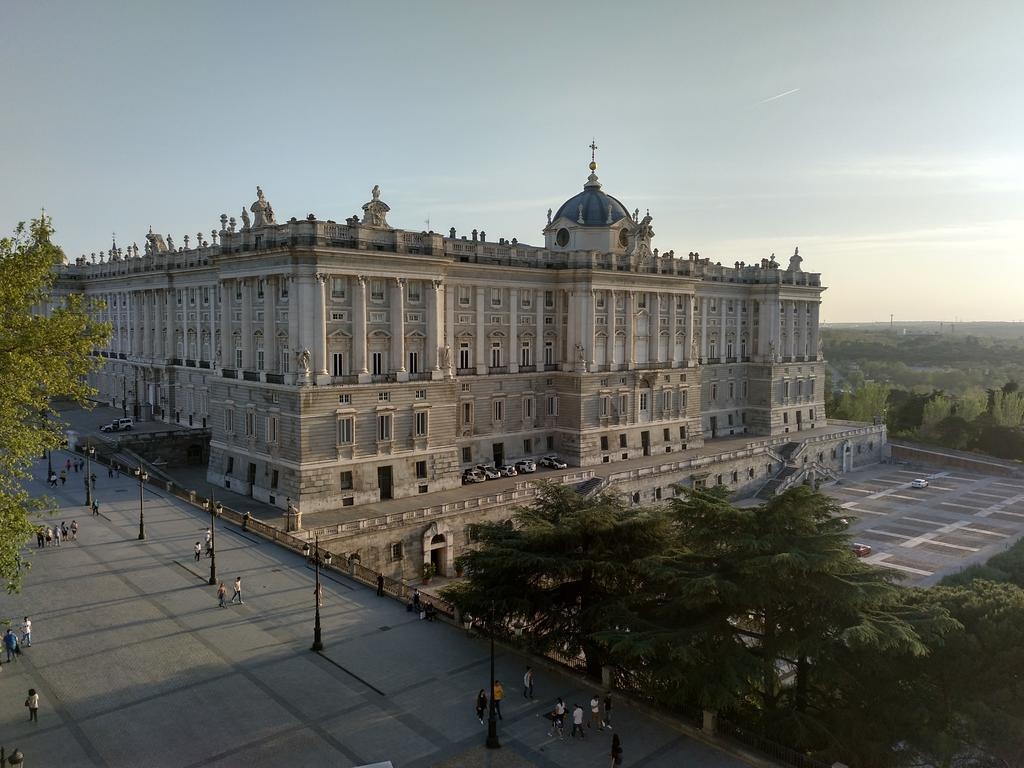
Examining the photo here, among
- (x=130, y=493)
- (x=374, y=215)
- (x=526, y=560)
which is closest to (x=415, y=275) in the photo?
(x=374, y=215)

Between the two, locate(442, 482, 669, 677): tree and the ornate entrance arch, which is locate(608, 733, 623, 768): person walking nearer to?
locate(442, 482, 669, 677): tree

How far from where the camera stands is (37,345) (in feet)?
76.9

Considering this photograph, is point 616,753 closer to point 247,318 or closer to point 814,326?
point 247,318

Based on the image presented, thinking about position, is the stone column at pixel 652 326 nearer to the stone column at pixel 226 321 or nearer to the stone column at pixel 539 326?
the stone column at pixel 539 326

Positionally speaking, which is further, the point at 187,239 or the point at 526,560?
the point at 187,239

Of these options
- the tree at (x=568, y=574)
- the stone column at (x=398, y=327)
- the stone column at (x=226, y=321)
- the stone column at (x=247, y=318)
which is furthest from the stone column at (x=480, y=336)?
the tree at (x=568, y=574)

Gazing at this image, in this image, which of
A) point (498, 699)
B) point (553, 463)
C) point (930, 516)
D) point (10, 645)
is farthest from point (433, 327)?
point (930, 516)

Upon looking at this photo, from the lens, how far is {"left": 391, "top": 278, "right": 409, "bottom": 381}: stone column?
48.2m

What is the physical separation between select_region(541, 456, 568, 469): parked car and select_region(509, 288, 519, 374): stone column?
7.25 meters

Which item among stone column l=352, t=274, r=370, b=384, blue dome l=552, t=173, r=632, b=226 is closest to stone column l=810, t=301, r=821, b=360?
blue dome l=552, t=173, r=632, b=226

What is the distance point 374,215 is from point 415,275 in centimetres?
441

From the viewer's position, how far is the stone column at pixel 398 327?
48.2 metres

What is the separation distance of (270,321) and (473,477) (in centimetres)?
1736

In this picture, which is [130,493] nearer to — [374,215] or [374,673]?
[374,215]
